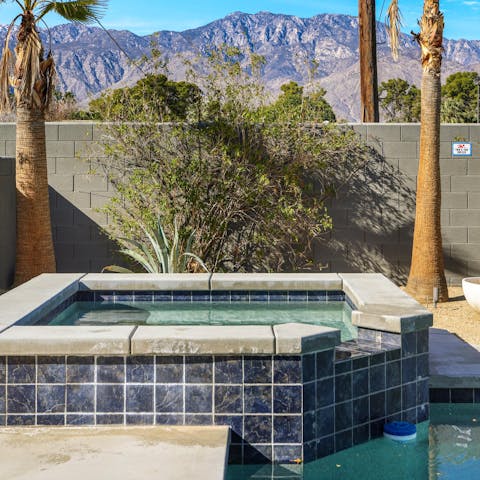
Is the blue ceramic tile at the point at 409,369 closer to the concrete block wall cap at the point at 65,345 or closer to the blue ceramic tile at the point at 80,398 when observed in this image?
the concrete block wall cap at the point at 65,345

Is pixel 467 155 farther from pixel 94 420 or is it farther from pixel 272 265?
pixel 94 420

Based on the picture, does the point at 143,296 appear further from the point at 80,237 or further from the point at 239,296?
the point at 80,237

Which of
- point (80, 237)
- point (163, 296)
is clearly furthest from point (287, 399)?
point (80, 237)

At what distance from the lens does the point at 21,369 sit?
3.93 m

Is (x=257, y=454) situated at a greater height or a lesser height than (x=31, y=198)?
lesser

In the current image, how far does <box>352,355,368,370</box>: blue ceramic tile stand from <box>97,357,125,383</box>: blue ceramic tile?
1291 millimetres

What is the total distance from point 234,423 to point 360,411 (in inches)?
31.7

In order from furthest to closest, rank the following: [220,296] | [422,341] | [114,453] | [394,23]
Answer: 1. [394,23]
2. [220,296]
3. [422,341]
4. [114,453]

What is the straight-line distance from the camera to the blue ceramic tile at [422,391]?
4.67 meters

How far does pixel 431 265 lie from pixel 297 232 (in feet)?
5.74

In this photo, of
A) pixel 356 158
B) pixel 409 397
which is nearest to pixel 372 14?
pixel 356 158

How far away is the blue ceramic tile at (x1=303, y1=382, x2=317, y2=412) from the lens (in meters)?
3.97

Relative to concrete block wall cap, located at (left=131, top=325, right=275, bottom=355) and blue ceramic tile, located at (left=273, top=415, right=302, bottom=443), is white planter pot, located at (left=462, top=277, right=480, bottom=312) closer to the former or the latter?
blue ceramic tile, located at (left=273, top=415, right=302, bottom=443)

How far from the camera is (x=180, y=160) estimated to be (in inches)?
374
